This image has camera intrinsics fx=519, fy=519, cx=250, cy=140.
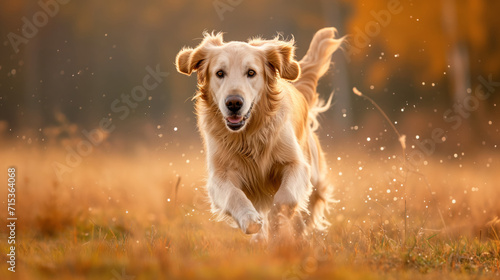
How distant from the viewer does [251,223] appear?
10.9 ft

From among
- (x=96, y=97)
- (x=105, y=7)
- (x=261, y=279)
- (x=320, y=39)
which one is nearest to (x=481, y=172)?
(x=320, y=39)

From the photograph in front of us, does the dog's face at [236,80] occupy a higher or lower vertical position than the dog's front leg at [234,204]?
higher

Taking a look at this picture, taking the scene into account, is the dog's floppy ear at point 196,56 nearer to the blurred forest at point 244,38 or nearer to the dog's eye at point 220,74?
the dog's eye at point 220,74

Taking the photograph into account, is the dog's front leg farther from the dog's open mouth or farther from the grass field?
the dog's open mouth

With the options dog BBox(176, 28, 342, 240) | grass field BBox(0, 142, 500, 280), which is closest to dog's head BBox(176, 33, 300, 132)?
dog BBox(176, 28, 342, 240)

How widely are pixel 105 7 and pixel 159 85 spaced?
3435 mm

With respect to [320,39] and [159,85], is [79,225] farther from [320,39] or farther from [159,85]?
[159,85]

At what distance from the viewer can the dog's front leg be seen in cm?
335

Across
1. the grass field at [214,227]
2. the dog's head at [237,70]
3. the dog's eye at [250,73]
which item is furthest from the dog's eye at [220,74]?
the grass field at [214,227]

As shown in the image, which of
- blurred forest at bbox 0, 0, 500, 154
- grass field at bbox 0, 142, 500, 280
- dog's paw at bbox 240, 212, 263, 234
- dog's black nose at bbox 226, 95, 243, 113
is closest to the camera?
grass field at bbox 0, 142, 500, 280

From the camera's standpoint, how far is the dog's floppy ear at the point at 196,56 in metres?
4.25

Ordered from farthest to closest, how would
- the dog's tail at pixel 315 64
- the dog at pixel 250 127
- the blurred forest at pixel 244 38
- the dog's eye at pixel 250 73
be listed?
the blurred forest at pixel 244 38 → the dog's tail at pixel 315 64 → the dog's eye at pixel 250 73 → the dog at pixel 250 127

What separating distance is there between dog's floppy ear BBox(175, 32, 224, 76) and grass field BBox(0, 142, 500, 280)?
3.12ft

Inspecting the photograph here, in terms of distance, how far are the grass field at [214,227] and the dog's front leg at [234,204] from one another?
0.55 ft
